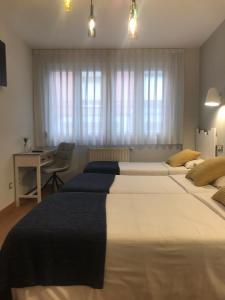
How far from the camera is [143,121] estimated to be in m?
5.02

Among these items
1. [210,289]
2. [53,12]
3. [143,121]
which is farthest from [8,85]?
[210,289]

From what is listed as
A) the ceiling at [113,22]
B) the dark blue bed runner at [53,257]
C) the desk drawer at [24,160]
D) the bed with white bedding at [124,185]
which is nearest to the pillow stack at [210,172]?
the bed with white bedding at [124,185]

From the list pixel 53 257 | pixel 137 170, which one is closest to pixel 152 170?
pixel 137 170

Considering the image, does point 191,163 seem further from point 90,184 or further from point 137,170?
point 90,184

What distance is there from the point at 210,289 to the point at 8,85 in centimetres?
364

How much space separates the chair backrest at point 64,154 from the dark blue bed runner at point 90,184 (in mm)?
1482

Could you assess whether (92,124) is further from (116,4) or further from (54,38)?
(116,4)

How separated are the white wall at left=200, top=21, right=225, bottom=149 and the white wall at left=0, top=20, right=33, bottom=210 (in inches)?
119

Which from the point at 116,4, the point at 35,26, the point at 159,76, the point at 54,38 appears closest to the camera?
the point at 116,4

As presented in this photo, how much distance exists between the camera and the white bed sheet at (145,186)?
274cm

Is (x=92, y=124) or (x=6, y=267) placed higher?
(x=92, y=124)

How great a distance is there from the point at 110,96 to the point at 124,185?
2451mm

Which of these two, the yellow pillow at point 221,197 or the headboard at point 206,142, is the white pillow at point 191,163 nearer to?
the headboard at point 206,142

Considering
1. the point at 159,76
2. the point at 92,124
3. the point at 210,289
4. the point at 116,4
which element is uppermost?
the point at 116,4
